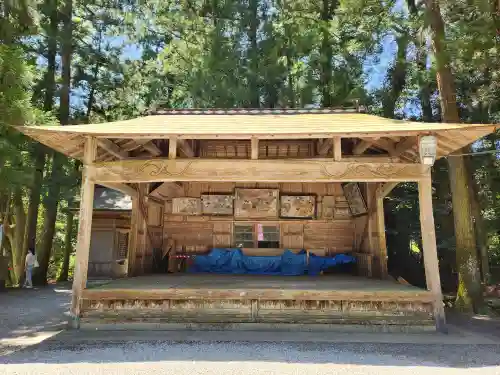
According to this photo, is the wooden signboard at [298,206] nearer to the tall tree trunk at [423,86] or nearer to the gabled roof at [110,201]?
the tall tree trunk at [423,86]

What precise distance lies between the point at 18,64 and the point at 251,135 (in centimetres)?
615

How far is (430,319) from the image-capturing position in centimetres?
647

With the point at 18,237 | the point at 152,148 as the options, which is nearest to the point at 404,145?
the point at 152,148

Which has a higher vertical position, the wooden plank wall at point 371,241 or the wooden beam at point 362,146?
the wooden beam at point 362,146

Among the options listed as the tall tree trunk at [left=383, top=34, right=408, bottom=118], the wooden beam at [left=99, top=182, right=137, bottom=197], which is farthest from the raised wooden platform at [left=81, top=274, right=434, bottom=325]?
the tall tree trunk at [left=383, top=34, right=408, bottom=118]

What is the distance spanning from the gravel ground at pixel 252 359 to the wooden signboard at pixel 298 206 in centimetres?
564

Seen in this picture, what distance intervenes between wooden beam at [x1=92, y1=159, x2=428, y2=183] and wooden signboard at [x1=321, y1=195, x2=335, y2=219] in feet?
14.2

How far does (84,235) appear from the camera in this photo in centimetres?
664

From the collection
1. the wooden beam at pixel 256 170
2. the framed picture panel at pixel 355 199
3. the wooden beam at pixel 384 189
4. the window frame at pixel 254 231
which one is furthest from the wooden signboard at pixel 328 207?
the wooden beam at pixel 256 170

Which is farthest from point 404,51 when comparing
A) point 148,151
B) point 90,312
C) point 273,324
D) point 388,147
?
point 90,312

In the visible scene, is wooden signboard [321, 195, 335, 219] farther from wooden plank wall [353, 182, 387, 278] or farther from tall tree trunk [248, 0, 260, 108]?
tall tree trunk [248, 0, 260, 108]

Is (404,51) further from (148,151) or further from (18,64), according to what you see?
(18,64)

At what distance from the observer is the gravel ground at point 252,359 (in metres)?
4.46

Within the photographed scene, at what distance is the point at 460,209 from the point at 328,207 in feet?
10.9
